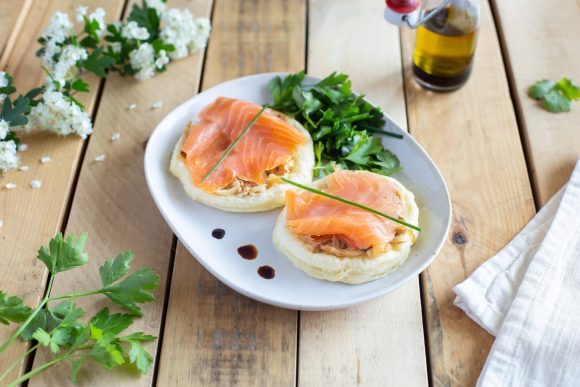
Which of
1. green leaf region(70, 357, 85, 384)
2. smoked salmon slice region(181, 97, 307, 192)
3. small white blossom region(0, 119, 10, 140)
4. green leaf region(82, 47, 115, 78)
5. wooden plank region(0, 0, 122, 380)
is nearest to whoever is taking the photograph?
green leaf region(70, 357, 85, 384)

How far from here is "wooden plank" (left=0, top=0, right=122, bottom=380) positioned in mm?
2330

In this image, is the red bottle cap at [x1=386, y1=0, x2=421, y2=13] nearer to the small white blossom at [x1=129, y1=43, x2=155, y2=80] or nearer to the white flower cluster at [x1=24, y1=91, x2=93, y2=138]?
the small white blossom at [x1=129, y1=43, x2=155, y2=80]

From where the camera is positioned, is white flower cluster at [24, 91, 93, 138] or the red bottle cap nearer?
the red bottle cap

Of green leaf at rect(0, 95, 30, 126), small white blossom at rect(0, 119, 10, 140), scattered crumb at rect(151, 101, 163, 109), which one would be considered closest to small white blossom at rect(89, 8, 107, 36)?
scattered crumb at rect(151, 101, 163, 109)

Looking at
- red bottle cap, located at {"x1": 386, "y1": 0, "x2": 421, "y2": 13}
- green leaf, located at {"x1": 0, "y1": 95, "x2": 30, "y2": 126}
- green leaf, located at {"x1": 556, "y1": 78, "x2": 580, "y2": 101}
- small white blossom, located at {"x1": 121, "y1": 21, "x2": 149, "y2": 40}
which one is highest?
red bottle cap, located at {"x1": 386, "y1": 0, "x2": 421, "y2": 13}

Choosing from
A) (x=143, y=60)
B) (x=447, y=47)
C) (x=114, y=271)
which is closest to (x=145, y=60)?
(x=143, y=60)

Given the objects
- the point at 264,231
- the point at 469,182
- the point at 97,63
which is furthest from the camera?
the point at 97,63

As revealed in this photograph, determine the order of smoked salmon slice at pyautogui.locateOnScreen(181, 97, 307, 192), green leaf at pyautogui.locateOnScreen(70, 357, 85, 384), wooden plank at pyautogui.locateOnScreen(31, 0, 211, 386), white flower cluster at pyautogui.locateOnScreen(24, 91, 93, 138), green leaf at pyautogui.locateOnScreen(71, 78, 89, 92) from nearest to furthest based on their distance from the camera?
green leaf at pyautogui.locateOnScreen(70, 357, 85, 384), wooden plank at pyautogui.locateOnScreen(31, 0, 211, 386), smoked salmon slice at pyautogui.locateOnScreen(181, 97, 307, 192), white flower cluster at pyautogui.locateOnScreen(24, 91, 93, 138), green leaf at pyautogui.locateOnScreen(71, 78, 89, 92)

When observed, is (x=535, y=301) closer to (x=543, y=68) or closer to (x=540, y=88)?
(x=540, y=88)

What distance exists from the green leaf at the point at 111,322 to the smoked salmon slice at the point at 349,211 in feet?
2.01

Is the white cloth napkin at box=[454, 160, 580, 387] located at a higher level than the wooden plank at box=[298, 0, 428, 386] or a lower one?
higher

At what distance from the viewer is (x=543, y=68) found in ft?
10.1

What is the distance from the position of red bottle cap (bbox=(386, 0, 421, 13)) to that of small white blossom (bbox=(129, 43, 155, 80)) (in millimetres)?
1104

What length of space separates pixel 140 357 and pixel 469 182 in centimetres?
142
